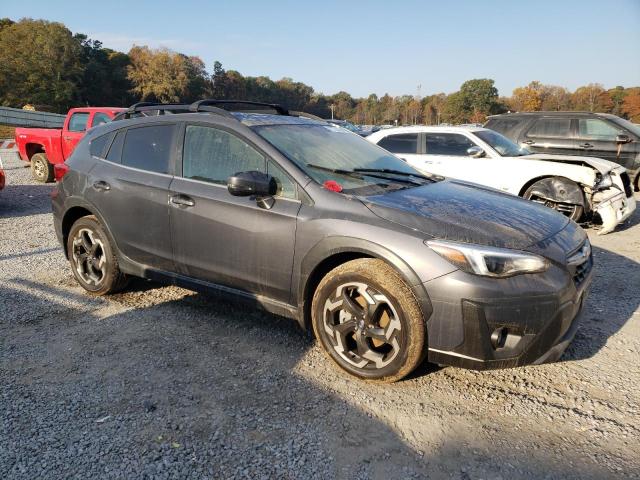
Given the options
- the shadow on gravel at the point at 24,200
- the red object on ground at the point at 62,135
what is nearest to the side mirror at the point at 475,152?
the red object on ground at the point at 62,135

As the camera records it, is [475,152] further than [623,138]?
No

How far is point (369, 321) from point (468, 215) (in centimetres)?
93

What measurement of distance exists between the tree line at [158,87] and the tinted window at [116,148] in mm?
22301

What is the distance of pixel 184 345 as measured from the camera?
Answer: 349cm

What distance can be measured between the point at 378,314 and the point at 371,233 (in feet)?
1.64

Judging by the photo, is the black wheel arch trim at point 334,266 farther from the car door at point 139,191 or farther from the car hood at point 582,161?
the car hood at point 582,161

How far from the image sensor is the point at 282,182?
3240mm

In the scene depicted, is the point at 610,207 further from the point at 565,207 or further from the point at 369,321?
the point at 369,321

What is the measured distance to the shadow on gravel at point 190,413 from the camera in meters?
2.25

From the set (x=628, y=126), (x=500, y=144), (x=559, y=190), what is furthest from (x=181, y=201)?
(x=628, y=126)

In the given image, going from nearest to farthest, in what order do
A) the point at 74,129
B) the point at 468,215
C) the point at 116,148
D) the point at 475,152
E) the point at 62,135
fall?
1. the point at 468,215
2. the point at 116,148
3. the point at 475,152
4. the point at 74,129
5. the point at 62,135

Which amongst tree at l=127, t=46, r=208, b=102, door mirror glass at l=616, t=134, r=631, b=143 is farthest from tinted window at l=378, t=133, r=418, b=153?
tree at l=127, t=46, r=208, b=102

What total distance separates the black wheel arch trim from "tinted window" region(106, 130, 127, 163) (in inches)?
87.8

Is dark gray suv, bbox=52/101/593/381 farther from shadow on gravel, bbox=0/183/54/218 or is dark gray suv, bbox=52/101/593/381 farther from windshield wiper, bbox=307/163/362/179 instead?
shadow on gravel, bbox=0/183/54/218
